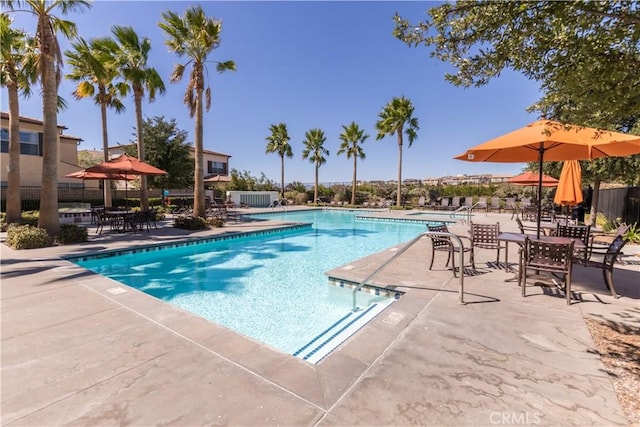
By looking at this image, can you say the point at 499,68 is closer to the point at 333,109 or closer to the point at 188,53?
the point at 188,53

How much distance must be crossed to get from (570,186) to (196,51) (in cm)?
1315

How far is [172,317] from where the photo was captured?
3578 mm

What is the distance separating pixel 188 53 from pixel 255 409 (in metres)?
13.2

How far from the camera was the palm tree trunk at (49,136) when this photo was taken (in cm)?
812

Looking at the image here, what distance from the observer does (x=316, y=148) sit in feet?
99.2

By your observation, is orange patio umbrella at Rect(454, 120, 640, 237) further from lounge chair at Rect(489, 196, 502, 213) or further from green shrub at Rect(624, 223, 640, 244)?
lounge chair at Rect(489, 196, 502, 213)

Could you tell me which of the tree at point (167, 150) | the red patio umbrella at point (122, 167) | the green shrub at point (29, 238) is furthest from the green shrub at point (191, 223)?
the tree at point (167, 150)

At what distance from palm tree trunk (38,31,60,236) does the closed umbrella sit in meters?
13.5

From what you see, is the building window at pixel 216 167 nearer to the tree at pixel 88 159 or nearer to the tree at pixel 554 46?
the tree at pixel 88 159

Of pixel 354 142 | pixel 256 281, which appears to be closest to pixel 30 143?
pixel 256 281

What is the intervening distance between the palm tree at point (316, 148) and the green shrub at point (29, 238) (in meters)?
23.2

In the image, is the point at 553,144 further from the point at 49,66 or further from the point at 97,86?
the point at 97,86

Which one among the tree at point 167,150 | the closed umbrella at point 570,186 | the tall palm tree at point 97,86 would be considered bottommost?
the closed umbrella at point 570,186

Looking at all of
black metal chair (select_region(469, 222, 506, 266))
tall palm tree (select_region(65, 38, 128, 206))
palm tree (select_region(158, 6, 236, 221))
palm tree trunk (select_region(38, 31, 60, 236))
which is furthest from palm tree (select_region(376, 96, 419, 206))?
palm tree trunk (select_region(38, 31, 60, 236))
